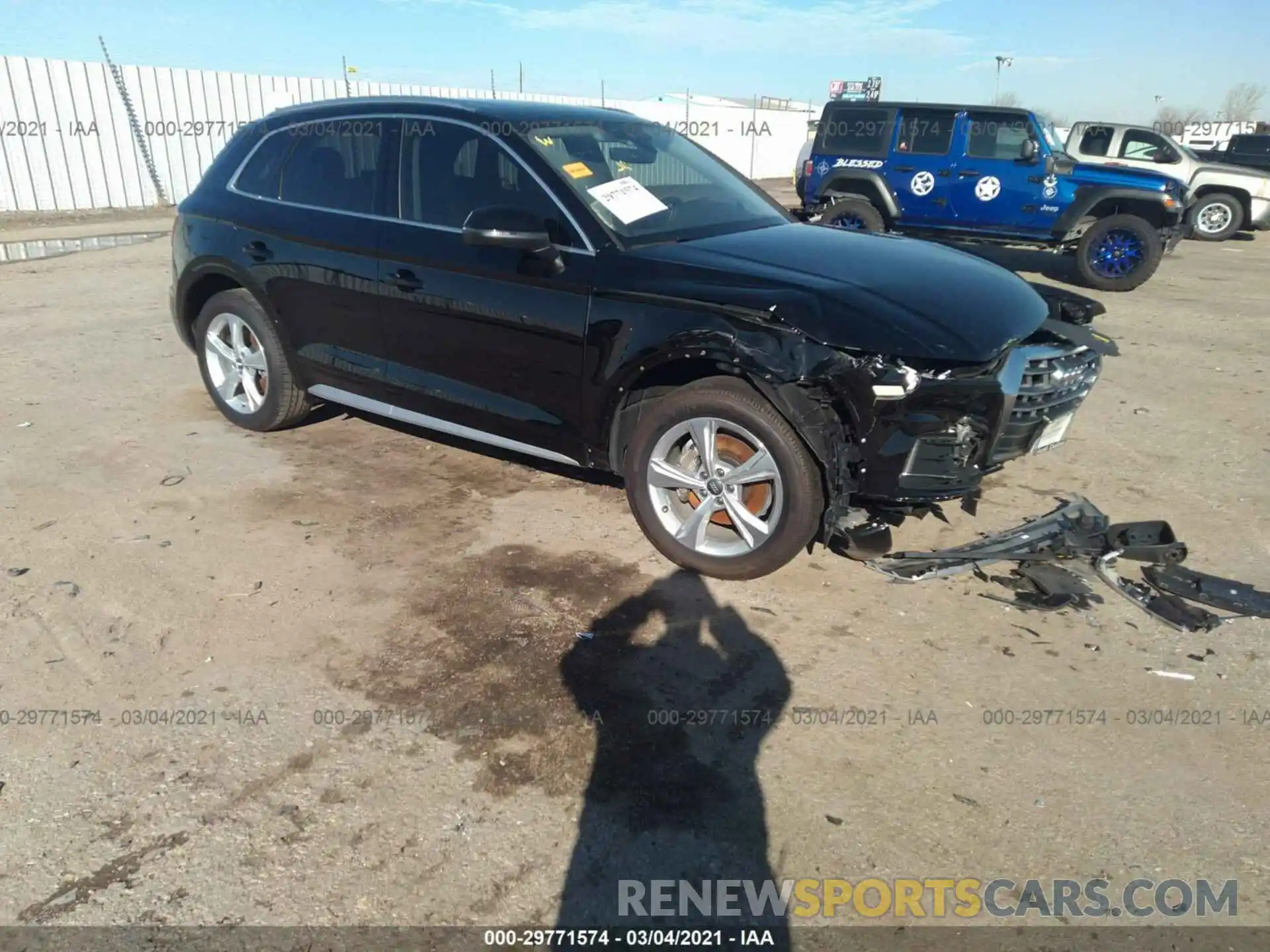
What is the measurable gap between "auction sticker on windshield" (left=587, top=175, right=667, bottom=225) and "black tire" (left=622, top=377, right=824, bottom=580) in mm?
868

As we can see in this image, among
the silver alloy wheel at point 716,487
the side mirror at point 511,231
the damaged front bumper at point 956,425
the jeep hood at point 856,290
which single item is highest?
the side mirror at point 511,231

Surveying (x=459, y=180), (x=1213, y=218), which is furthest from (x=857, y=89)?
(x=459, y=180)

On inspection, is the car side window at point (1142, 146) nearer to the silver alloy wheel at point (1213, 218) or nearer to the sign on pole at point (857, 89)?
the silver alloy wheel at point (1213, 218)

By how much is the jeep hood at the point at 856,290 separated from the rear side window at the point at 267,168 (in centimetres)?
237

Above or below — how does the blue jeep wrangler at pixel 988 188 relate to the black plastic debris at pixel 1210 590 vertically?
above

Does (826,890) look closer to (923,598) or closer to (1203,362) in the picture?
(923,598)

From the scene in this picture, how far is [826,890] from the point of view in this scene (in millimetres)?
2275

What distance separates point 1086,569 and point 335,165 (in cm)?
407

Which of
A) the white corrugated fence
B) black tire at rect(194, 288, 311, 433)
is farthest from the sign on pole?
black tire at rect(194, 288, 311, 433)

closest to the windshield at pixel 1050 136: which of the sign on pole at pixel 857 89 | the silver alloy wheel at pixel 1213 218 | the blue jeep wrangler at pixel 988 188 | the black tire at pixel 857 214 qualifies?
the blue jeep wrangler at pixel 988 188

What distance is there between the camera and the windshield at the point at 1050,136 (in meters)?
11.3

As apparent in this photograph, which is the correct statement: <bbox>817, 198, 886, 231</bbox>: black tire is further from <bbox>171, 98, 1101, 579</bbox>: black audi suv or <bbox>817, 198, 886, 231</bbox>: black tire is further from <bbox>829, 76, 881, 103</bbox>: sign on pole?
<bbox>829, 76, 881, 103</bbox>: sign on pole

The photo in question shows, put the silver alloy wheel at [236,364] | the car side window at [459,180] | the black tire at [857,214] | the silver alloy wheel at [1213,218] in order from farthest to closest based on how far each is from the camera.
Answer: the silver alloy wheel at [1213,218] → the black tire at [857,214] → the silver alloy wheel at [236,364] → the car side window at [459,180]

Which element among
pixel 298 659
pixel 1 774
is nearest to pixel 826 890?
pixel 298 659
